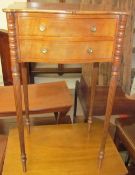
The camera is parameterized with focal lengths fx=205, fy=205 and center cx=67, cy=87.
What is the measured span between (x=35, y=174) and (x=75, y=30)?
2.19ft

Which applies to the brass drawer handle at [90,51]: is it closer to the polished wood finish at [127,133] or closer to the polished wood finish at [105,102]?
the polished wood finish at [127,133]

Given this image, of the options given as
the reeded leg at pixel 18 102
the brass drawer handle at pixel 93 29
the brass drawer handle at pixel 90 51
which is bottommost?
the reeded leg at pixel 18 102

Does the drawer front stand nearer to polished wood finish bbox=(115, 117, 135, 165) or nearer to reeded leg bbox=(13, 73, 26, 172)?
reeded leg bbox=(13, 73, 26, 172)

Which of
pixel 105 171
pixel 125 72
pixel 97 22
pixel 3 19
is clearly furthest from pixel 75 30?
pixel 3 19

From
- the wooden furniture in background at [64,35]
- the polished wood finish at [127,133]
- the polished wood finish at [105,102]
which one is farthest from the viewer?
the polished wood finish at [105,102]

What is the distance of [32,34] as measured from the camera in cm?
75

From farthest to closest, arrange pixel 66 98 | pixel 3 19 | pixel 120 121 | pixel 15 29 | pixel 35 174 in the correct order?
1. pixel 3 19
2. pixel 66 98
3. pixel 120 121
4. pixel 35 174
5. pixel 15 29

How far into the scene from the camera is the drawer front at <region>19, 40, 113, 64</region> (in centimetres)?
78

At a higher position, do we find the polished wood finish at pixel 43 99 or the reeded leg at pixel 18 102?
the reeded leg at pixel 18 102

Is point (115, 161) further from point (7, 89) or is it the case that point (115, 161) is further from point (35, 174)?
point (7, 89)

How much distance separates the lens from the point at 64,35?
2.53 feet

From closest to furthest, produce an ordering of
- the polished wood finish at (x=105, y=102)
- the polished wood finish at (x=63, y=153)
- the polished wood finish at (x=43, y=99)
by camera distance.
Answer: the polished wood finish at (x=63, y=153) < the polished wood finish at (x=43, y=99) < the polished wood finish at (x=105, y=102)

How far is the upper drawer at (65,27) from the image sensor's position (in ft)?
2.42

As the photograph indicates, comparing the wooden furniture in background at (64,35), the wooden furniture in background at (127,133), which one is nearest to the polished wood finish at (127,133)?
the wooden furniture in background at (127,133)
